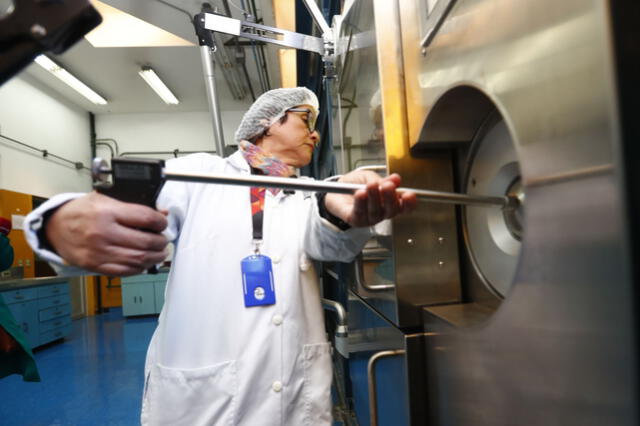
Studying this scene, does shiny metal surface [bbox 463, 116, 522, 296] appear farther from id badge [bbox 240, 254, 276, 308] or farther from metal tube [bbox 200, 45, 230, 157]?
metal tube [bbox 200, 45, 230, 157]

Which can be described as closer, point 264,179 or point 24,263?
point 264,179

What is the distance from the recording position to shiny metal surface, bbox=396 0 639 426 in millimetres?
248

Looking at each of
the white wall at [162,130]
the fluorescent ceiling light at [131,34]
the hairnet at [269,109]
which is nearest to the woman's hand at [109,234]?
the hairnet at [269,109]

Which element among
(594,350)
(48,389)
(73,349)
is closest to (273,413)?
(594,350)

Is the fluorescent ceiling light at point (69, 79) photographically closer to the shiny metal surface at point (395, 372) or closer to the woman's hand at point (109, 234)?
the woman's hand at point (109, 234)

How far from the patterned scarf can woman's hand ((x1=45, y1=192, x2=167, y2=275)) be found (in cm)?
54

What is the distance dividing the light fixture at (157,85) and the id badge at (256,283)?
432cm

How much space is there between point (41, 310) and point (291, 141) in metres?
3.74

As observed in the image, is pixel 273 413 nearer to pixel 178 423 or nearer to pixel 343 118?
pixel 178 423

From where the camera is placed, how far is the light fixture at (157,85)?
4395 mm

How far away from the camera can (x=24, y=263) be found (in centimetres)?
380

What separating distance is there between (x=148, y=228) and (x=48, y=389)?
2.87 metres

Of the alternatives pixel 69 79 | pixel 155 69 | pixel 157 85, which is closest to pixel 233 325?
pixel 155 69

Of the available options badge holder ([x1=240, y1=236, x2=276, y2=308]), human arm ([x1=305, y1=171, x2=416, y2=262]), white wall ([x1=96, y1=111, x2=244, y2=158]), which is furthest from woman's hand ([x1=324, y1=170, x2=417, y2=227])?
white wall ([x1=96, y1=111, x2=244, y2=158])
